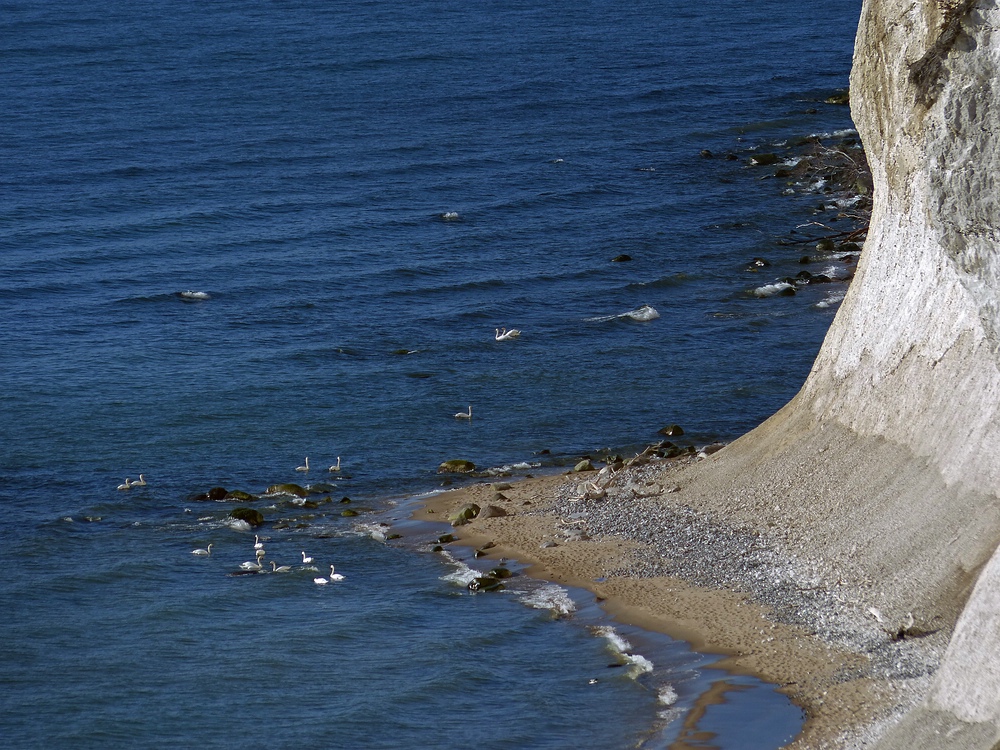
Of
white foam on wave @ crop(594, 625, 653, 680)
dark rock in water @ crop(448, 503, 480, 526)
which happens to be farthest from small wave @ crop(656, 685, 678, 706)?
dark rock in water @ crop(448, 503, 480, 526)

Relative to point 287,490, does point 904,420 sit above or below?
above

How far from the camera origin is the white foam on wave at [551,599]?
19.5 metres

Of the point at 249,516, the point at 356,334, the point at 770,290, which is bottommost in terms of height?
the point at 249,516

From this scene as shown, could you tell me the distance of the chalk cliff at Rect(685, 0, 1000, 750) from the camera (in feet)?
41.8

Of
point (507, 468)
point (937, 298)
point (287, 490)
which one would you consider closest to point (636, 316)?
point (507, 468)

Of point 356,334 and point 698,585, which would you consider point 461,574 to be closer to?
point 698,585

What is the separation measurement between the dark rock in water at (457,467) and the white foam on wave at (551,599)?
591cm

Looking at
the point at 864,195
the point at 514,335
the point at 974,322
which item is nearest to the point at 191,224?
the point at 514,335

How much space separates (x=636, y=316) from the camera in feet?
118

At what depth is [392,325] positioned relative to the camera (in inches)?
1405

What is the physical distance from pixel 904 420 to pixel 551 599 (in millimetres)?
5592

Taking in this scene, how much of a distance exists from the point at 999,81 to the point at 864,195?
34824 mm

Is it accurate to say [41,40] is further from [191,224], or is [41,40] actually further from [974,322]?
[974,322]

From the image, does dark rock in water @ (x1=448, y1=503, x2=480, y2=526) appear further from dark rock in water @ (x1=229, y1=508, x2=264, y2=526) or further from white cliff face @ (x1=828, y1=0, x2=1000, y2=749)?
white cliff face @ (x1=828, y1=0, x2=1000, y2=749)
